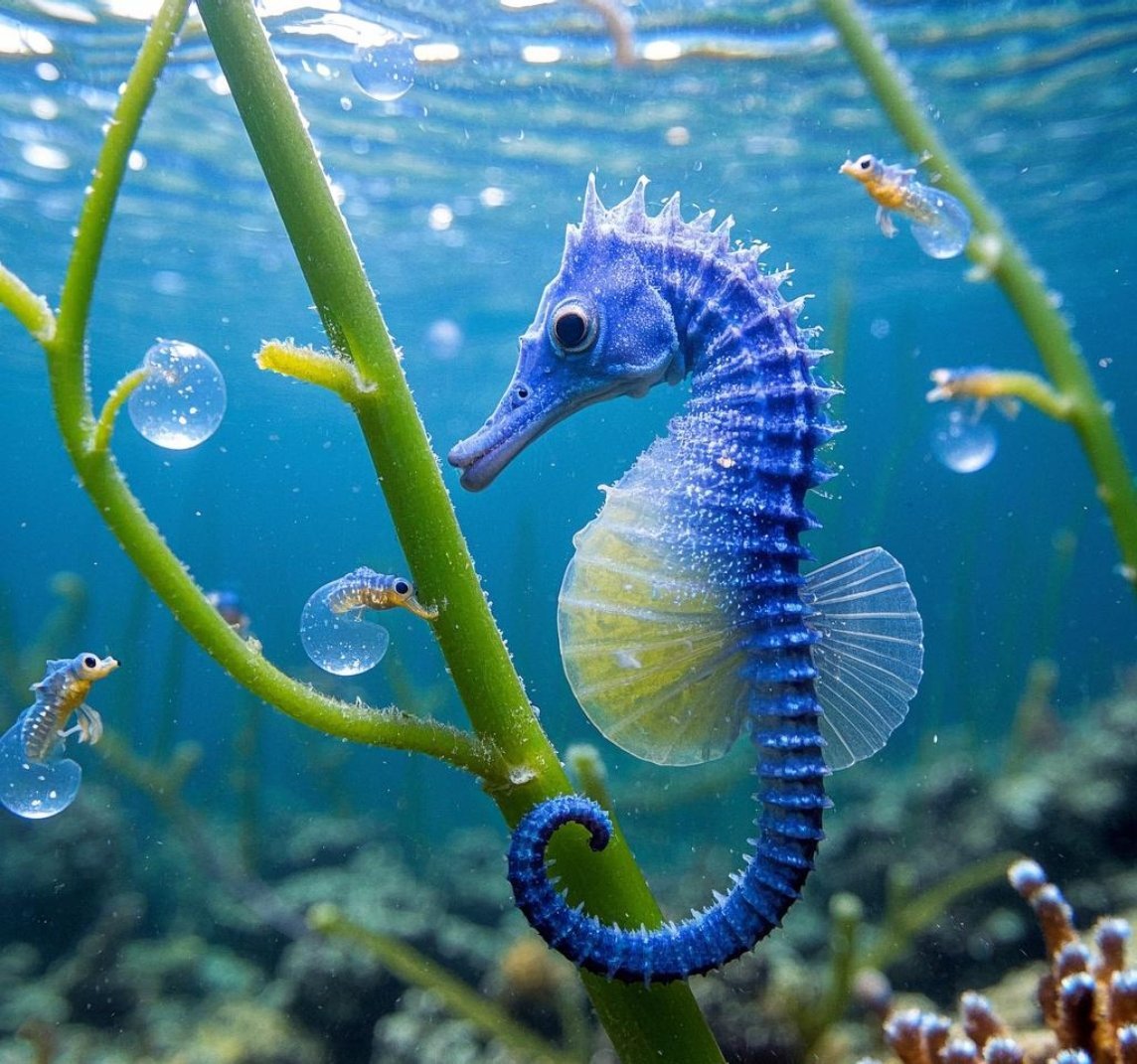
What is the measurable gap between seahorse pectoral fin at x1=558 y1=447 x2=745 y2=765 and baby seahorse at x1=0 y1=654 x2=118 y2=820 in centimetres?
126

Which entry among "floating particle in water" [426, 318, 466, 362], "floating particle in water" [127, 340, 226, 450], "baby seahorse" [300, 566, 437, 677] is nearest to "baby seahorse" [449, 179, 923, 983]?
Result: "baby seahorse" [300, 566, 437, 677]

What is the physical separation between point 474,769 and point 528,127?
43.7 feet

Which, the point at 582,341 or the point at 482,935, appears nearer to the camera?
the point at 582,341

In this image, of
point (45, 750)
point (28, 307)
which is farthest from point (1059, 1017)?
point (28, 307)

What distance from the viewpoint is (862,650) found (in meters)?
2.06

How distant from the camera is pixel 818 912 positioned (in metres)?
7.20

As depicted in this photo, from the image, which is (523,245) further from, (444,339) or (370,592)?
(370,592)

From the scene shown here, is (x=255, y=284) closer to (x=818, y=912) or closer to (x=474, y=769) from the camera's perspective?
(x=818, y=912)

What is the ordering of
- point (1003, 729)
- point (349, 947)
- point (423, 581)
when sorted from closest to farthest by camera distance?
point (423, 581)
point (349, 947)
point (1003, 729)

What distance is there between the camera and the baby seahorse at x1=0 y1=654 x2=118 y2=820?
219 centimetres

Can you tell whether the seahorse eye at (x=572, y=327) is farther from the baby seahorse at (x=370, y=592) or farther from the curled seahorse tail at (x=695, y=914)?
the curled seahorse tail at (x=695, y=914)

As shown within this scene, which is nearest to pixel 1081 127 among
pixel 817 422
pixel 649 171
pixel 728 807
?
pixel 649 171

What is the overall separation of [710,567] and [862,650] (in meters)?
0.47

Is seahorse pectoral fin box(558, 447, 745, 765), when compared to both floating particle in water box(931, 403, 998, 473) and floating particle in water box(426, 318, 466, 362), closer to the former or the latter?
floating particle in water box(931, 403, 998, 473)
